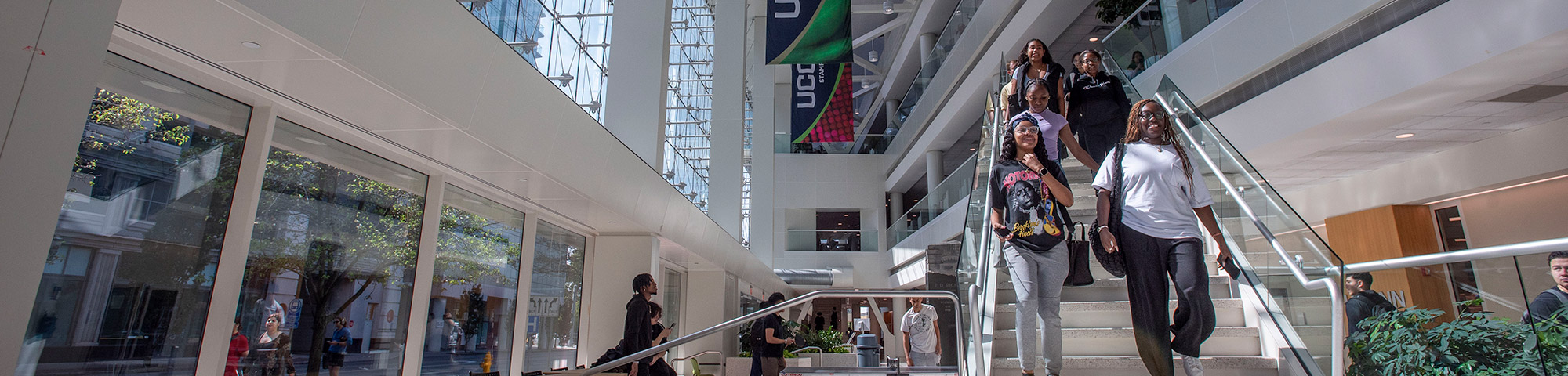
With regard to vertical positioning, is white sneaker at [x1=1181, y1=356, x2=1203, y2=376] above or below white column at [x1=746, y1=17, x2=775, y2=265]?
below

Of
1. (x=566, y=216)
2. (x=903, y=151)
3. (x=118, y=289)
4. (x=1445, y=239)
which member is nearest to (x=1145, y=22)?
(x=1445, y=239)

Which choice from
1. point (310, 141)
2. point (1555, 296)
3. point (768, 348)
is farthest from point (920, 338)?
point (310, 141)

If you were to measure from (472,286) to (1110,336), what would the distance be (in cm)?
528

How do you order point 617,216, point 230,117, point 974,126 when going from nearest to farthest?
point 230,117 < point 617,216 < point 974,126

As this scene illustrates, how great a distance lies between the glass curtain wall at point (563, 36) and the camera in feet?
23.4

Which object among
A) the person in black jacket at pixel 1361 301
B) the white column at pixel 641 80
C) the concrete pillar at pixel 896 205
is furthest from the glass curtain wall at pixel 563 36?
the concrete pillar at pixel 896 205

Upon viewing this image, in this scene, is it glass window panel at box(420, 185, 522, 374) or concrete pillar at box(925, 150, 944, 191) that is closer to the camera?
glass window panel at box(420, 185, 522, 374)

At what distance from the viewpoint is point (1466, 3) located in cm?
507

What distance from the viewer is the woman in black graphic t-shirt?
3303mm

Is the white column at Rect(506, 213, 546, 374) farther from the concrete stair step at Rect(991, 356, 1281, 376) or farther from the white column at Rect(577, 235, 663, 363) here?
the concrete stair step at Rect(991, 356, 1281, 376)

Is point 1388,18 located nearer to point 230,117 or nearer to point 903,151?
point 230,117

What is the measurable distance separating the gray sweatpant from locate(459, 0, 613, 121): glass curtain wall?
15.3ft

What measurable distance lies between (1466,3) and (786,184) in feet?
66.1

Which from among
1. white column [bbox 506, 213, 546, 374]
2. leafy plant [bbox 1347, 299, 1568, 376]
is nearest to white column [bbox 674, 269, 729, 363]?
white column [bbox 506, 213, 546, 374]
